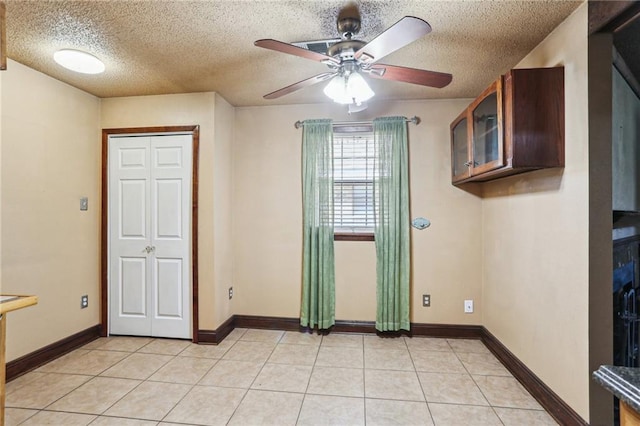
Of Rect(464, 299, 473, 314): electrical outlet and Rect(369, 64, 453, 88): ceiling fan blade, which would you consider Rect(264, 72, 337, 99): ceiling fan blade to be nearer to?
Rect(369, 64, 453, 88): ceiling fan blade

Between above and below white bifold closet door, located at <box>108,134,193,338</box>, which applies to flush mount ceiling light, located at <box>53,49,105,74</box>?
above

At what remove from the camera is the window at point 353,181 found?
11.0ft

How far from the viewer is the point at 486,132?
232 cm

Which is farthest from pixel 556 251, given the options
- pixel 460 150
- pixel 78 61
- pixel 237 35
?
pixel 78 61

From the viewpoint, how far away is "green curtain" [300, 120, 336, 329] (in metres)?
3.29

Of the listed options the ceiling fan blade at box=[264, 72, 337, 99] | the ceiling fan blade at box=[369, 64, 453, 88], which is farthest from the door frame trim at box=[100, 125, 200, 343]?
the ceiling fan blade at box=[369, 64, 453, 88]

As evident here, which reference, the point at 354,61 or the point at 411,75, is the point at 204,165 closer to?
the point at 354,61

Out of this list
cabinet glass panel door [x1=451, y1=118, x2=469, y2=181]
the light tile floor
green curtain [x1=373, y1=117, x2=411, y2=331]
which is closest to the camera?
the light tile floor

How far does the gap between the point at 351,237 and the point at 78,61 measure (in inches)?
110

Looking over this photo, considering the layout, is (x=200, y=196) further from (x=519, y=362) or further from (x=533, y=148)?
(x=519, y=362)

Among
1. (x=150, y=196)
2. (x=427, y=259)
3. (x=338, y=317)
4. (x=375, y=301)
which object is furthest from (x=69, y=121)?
(x=427, y=259)

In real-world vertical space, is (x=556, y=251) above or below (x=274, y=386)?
above

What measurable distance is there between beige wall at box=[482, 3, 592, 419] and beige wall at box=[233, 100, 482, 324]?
0.54 m

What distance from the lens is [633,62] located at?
2.21 meters
